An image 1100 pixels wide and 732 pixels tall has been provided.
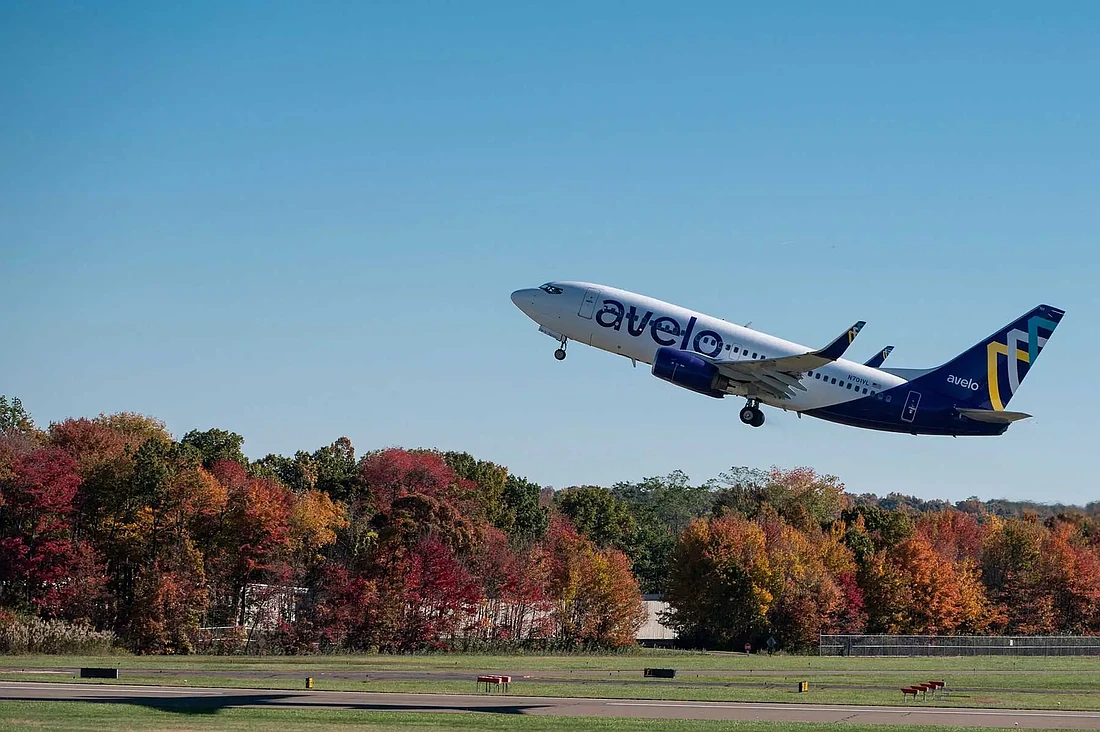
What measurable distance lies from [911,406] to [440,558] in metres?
51.3

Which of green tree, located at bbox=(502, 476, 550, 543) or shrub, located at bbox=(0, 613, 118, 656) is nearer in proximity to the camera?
shrub, located at bbox=(0, 613, 118, 656)

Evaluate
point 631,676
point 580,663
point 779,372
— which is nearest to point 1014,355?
point 779,372

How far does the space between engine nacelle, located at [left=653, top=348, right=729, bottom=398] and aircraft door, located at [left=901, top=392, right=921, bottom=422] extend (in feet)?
31.9

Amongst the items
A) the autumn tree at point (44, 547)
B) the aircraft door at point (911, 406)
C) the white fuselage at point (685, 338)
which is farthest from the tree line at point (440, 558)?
the aircraft door at point (911, 406)

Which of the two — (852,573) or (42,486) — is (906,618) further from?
(42,486)

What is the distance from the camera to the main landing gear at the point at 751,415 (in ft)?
241

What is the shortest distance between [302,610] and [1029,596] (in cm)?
8736

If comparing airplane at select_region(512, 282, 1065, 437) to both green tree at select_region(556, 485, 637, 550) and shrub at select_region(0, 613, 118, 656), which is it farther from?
green tree at select_region(556, 485, 637, 550)

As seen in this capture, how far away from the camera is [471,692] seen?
207 feet

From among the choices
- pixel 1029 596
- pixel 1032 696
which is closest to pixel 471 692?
pixel 1032 696

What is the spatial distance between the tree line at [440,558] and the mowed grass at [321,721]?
1829 inches

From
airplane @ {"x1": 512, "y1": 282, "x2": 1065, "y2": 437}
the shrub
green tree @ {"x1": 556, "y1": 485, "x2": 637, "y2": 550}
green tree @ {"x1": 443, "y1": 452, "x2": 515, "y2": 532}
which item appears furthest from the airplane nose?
green tree @ {"x1": 556, "y1": 485, "x2": 637, "y2": 550}

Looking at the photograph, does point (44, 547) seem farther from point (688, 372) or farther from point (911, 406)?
point (911, 406)

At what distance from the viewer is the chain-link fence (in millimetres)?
118938
